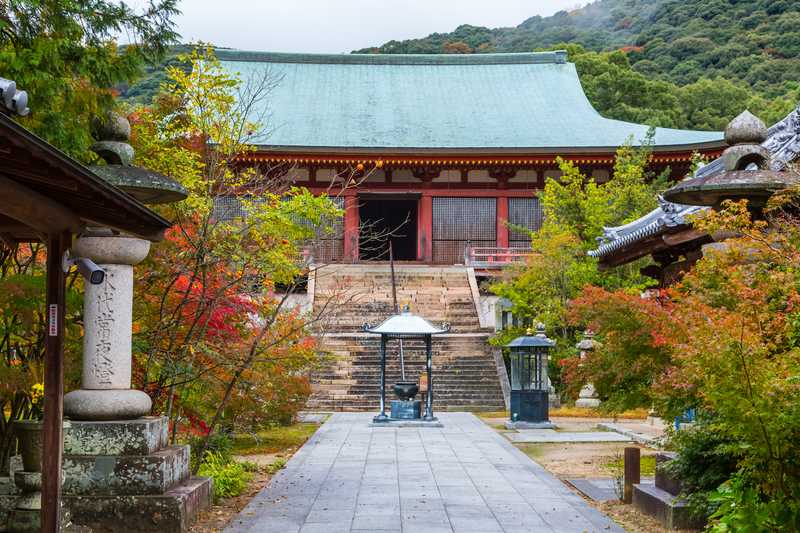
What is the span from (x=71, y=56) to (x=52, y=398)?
179 inches

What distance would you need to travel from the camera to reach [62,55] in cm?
860

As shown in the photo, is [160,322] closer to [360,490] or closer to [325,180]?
[360,490]

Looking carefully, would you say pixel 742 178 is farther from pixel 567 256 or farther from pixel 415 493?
pixel 567 256

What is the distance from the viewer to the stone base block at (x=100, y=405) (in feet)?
23.9

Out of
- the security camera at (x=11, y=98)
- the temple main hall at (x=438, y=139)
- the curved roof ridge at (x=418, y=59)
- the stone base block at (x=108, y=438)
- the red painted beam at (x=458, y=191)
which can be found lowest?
the stone base block at (x=108, y=438)

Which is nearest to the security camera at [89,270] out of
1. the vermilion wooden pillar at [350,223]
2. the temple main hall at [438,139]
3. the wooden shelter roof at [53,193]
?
the wooden shelter roof at [53,193]

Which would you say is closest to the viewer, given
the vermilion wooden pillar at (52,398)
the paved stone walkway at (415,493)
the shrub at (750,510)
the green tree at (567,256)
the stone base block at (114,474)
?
the shrub at (750,510)

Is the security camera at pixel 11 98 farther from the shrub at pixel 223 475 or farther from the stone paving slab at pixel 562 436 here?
the stone paving slab at pixel 562 436

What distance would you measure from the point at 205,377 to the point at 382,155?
Answer: 64.6ft

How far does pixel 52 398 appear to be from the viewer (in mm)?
5348

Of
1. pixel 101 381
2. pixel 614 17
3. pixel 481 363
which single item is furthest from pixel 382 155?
pixel 614 17

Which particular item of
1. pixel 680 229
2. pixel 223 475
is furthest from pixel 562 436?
pixel 223 475

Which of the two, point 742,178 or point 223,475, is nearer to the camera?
point 742,178

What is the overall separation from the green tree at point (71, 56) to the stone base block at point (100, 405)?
2.44 meters
